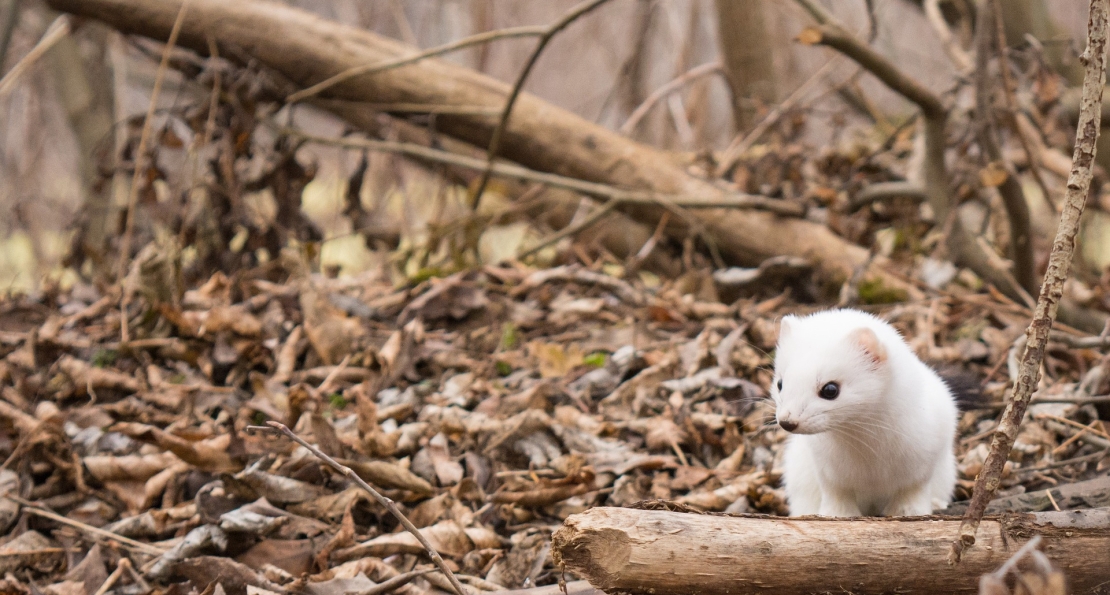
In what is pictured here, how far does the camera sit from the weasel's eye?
2.24m

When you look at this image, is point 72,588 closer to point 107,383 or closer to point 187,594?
point 187,594

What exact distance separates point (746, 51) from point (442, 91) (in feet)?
9.33

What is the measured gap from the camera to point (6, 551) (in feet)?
8.63

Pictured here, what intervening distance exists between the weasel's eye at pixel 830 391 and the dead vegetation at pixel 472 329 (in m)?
0.43

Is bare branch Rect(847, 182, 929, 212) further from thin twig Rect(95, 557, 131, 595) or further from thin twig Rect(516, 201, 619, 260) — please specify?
thin twig Rect(95, 557, 131, 595)

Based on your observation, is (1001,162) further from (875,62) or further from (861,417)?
(861,417)

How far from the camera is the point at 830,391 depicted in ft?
7.36

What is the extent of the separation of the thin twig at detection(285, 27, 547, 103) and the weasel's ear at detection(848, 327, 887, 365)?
2603mm

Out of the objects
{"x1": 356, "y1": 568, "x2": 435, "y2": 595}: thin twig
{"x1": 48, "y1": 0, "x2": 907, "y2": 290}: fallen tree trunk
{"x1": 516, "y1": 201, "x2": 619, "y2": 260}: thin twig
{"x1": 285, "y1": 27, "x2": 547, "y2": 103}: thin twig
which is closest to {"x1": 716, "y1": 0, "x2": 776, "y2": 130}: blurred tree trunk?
{"x1": 48, "y1": 0, "x2": 907, "y2": 290}: fallen tree trunk

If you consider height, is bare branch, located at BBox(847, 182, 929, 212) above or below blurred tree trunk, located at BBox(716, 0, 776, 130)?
below

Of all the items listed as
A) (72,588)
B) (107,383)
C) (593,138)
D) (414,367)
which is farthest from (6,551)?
(593,138)

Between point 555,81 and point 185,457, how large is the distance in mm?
8239

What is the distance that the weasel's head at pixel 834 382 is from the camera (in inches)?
86.7

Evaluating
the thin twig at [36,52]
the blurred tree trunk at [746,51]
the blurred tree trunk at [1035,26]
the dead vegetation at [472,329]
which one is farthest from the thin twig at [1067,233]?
the blurred tree trunk at [746,51]
